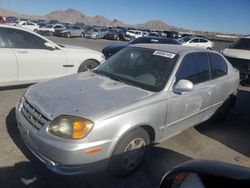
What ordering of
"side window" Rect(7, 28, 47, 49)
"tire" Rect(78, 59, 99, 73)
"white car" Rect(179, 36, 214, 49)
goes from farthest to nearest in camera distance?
"white car" Rect(179, 36, 214, 49)
"tire" Rect(78, 59, 99, 73)
"side window" Rect(7, 28, 47, 49)

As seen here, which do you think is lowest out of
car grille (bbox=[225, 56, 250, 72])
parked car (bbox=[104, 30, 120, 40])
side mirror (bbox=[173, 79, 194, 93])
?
parked car (bbox=[104, 30, 120, 40])

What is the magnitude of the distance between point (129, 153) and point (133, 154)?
0.09m

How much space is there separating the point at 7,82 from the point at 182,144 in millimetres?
3915

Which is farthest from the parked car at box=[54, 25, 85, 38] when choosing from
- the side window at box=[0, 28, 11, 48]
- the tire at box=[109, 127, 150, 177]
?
the tire at box=[109, 127, 150, 177]

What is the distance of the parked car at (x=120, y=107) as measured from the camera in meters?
3.01

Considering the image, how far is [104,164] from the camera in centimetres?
315

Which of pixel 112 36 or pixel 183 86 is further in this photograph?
pixel 112 36

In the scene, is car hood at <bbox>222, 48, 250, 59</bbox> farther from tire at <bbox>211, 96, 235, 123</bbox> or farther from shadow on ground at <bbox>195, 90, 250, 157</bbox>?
tire at <bbox>211, 96, 235, 123</bbox>

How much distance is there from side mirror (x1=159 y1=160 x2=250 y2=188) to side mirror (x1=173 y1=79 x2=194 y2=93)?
152cm

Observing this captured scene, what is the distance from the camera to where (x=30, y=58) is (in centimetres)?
628

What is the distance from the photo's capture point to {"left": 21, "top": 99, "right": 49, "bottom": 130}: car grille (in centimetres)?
319

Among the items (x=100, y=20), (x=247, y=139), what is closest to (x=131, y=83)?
(x=247, y=139)

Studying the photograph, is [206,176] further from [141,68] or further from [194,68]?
[194,68]

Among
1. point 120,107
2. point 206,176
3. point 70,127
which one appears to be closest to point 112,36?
point 120,107
